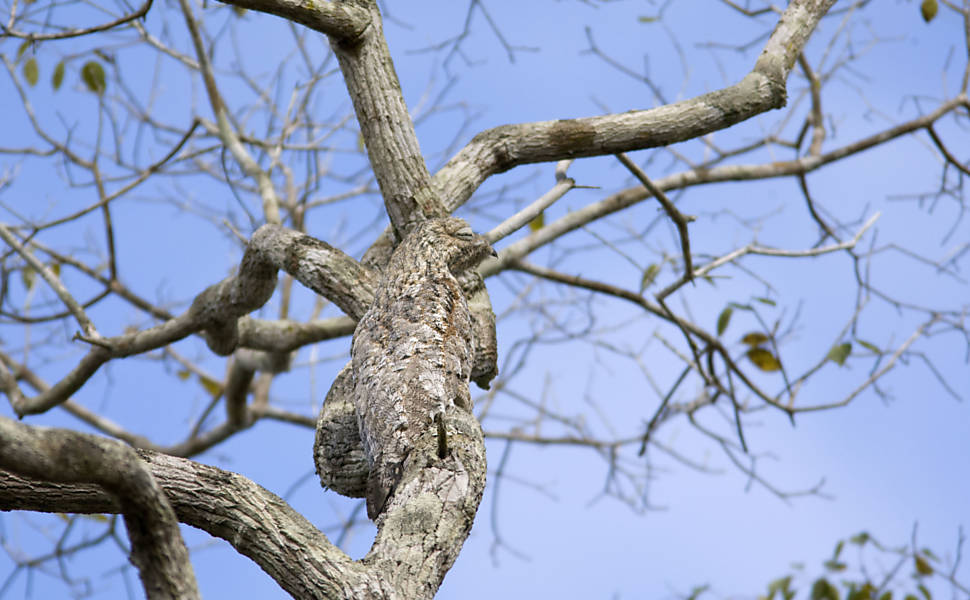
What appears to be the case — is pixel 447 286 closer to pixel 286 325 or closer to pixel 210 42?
pixel 286 325

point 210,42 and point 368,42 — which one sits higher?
point 210,42

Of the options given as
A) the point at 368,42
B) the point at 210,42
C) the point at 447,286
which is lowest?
the point at 447,286

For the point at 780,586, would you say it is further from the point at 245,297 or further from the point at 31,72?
the point at 31,72

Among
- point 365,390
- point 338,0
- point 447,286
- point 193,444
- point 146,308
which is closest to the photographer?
point 365,390

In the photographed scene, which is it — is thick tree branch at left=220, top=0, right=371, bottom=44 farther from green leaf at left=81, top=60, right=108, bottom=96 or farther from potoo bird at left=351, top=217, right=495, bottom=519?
green leaf at left=81, top=60, right=108, bottom=96

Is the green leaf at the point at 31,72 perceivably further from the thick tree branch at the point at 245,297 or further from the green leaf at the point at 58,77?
the thick tree branch at the point at 245,297

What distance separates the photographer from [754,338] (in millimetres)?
3543

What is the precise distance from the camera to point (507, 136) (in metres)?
2.41

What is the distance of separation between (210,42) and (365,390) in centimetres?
297

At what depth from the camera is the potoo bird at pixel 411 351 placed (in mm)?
1686

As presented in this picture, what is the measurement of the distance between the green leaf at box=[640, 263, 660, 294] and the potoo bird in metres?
1.57

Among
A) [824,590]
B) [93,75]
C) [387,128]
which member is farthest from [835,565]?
[93,75]

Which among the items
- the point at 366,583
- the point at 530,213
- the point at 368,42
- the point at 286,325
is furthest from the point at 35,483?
the point at 286,325

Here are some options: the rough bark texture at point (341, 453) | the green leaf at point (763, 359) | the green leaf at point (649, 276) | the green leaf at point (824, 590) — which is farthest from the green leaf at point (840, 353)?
the rough bark texture at point (341, 453)
